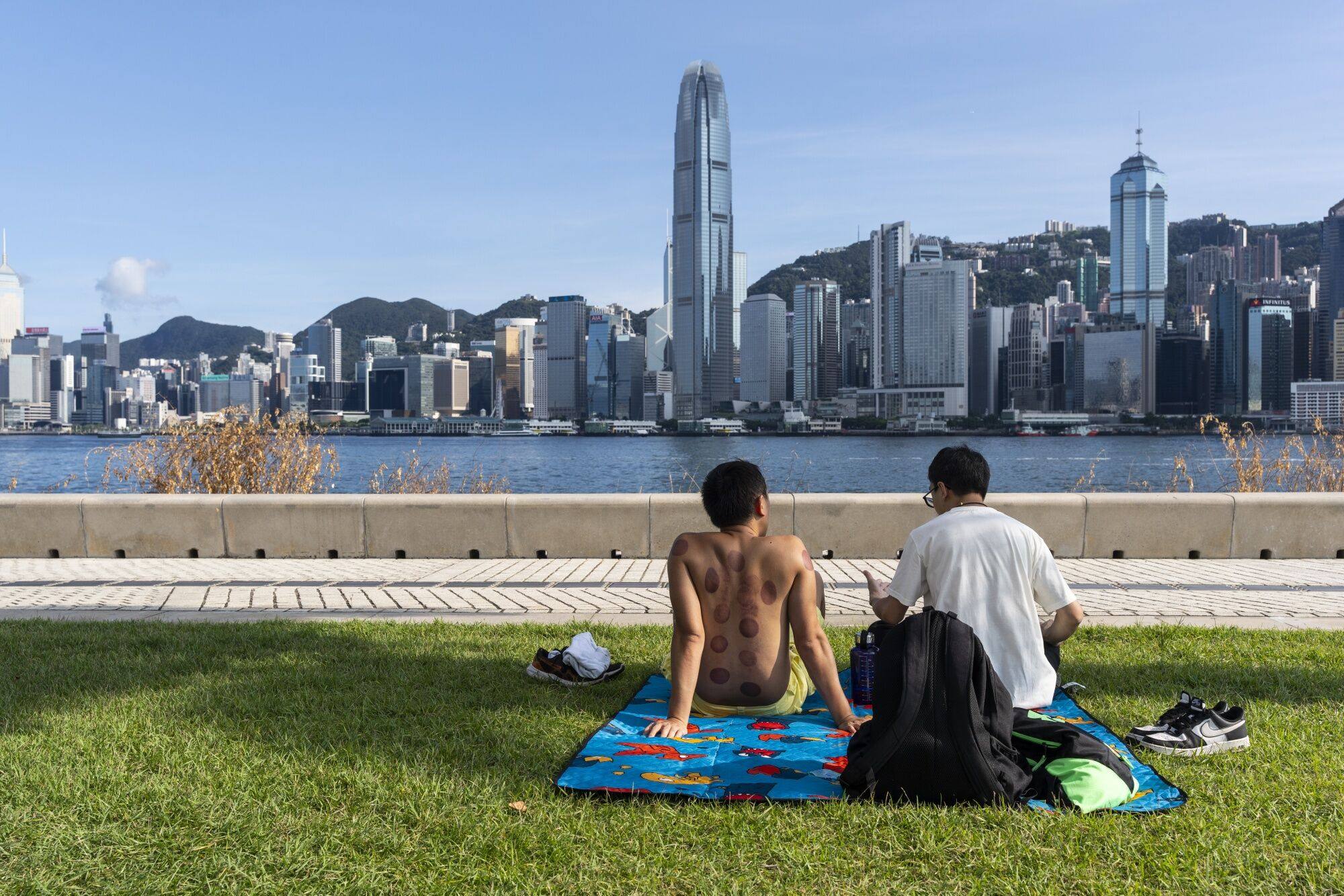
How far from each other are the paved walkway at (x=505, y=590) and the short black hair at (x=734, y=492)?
3.05 meters

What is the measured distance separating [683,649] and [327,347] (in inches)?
7400

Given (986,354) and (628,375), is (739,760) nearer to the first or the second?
(628,375)

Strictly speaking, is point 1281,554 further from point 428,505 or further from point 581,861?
point 581,861

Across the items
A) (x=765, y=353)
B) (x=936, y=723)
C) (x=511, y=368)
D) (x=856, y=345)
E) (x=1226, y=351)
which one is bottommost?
(x=936, y=723)

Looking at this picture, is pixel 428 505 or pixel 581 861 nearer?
pixel 581 861

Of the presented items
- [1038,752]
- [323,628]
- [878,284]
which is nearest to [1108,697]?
[1038,752]

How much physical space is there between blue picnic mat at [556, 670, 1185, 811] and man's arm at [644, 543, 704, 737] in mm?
67

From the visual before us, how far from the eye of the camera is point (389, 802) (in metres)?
3.65

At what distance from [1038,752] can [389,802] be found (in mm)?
2355

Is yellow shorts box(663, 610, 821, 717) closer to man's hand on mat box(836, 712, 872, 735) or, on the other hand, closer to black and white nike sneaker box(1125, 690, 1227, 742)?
man's hand on mat box(836, 712, 872, 735)

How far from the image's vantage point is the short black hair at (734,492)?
4422 millimetres

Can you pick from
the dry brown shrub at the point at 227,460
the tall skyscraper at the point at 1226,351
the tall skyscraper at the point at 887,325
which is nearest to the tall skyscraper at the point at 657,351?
the tall skyscraper at the point at 887,325

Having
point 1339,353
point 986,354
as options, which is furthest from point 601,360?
point 1339,353

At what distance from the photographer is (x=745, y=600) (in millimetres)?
4484
